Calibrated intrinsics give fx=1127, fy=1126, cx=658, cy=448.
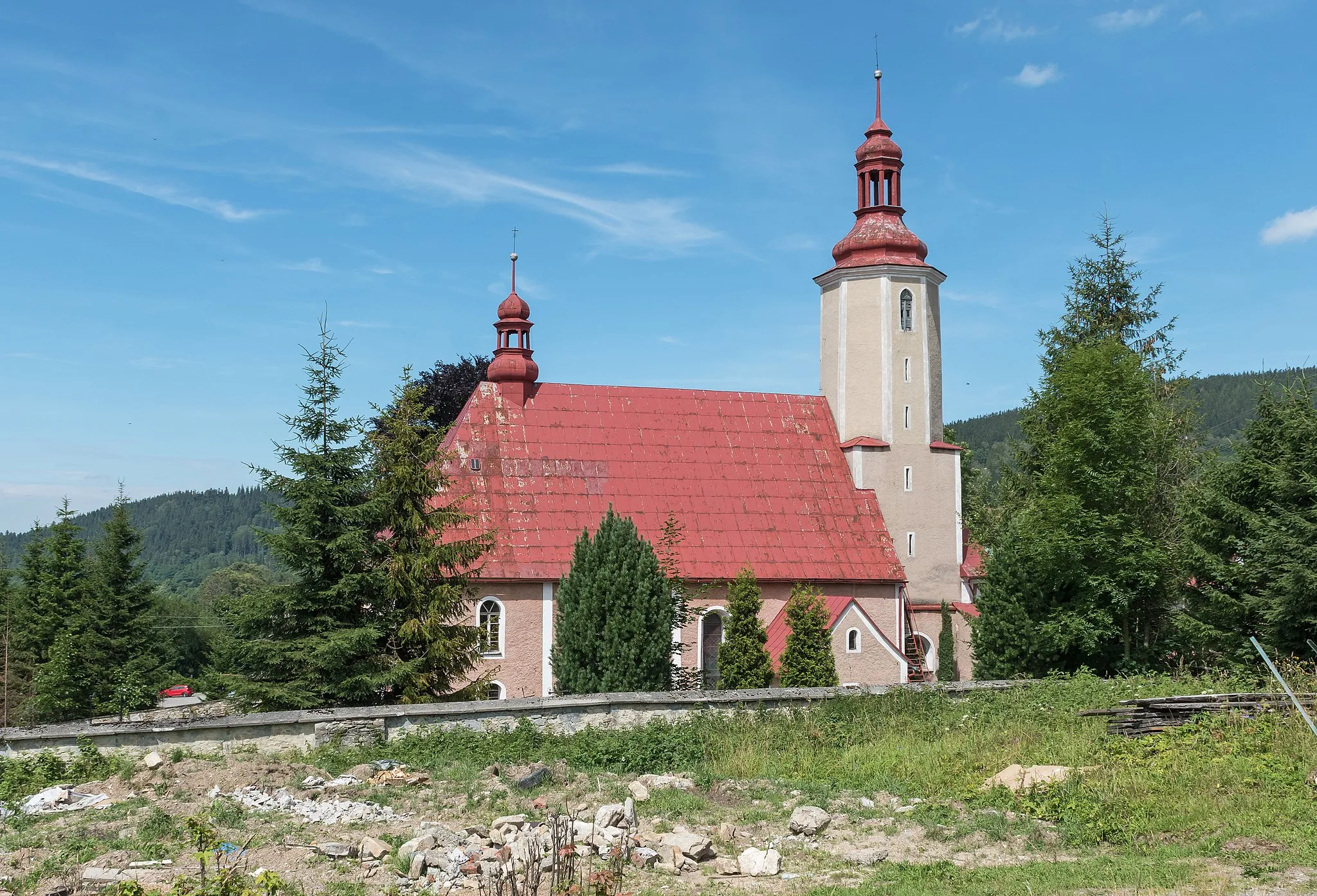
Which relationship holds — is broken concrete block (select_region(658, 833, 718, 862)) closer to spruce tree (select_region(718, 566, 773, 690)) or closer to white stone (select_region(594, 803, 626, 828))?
white stone (select_region(594, 803, 626, 828))

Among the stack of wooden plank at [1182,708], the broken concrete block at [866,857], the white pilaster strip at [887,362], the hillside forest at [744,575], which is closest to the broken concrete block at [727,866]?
the broken concrete block at [866,857]

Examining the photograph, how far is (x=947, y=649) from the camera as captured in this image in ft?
93.8

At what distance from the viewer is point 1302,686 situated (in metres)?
14.8

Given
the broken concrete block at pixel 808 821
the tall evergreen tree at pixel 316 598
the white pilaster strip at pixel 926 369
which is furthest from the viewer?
the white pilaster strip at pixel 926 369

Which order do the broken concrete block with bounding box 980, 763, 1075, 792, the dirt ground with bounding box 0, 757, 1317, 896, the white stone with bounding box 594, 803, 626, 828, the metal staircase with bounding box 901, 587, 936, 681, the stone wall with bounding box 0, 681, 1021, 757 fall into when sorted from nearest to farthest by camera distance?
the dirt ground with bounding box 0, 757, 1317, 896
the white stone with bounding box 594, 803, 626, 828
the broken concrete block with bounding box 980, 763, 1075, 792
the stone wall with bounding box 0, 681, 1021, 757
the metal staircase with bounding box 901, 587, 936, 681

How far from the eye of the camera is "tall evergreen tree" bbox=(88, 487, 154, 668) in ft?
112

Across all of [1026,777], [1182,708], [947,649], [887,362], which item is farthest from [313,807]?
[887,362]

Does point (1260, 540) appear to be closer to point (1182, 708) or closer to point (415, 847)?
→ point (1182, 708)

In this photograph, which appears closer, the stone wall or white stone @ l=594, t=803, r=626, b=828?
white stone @ l=594, t=803, r=626, b=828

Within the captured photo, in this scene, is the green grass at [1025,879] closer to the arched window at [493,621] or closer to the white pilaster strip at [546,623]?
the white pilaster strip at [546,623]

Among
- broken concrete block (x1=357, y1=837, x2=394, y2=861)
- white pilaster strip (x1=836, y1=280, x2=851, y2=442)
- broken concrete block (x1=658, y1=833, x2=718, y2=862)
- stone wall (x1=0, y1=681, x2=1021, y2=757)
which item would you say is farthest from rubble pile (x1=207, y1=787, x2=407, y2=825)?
white pilaster strip (x1=836, y1=280, x2=851, y2=442)

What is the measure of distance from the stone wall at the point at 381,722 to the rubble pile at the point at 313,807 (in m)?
1.68

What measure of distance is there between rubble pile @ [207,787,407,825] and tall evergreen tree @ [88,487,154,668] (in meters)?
24.8

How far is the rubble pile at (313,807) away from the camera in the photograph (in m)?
11.1
